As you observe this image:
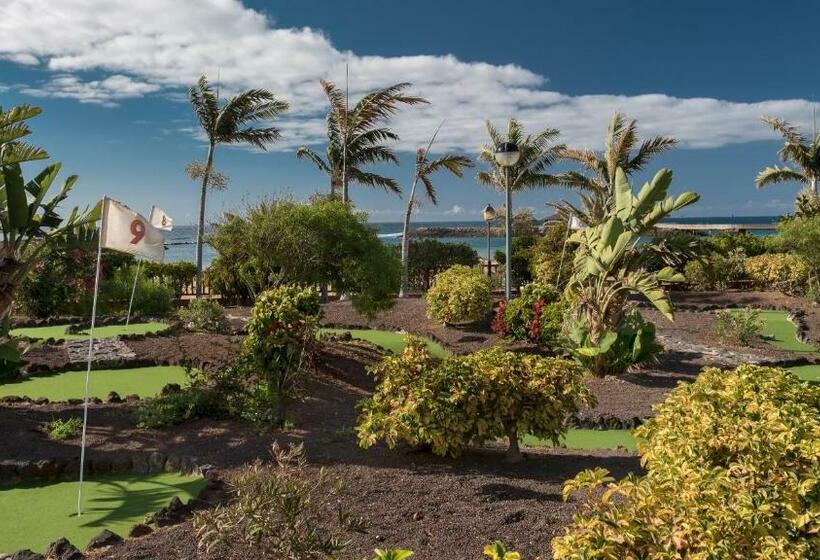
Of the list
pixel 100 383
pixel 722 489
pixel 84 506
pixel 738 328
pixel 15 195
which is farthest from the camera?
pixel 738 328

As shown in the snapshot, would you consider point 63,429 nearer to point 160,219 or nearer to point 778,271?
point 160,219

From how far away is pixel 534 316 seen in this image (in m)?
13.4

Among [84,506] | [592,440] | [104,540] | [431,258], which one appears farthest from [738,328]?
[104,540]

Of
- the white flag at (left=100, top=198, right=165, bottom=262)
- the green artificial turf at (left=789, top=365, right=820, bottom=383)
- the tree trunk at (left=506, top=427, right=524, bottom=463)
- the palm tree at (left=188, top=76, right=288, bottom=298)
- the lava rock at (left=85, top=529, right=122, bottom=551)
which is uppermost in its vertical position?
the palm tree at (left=188, top=76, right=288, bottom=298)

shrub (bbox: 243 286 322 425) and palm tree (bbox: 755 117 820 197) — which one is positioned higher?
palm tree (bbox: 755 117 820 197)

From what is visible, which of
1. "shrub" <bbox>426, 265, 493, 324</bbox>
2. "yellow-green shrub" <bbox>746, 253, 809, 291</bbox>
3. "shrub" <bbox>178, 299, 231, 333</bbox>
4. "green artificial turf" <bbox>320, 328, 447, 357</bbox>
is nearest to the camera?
"green artificial turf" <bbox>320, 328, 447, 357</bbox>

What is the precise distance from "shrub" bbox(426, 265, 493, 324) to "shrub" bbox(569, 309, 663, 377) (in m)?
4.73

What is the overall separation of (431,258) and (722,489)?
21503 mm

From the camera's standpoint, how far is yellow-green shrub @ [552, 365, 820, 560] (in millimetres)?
2822

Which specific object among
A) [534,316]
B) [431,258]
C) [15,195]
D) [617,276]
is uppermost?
[431,258]

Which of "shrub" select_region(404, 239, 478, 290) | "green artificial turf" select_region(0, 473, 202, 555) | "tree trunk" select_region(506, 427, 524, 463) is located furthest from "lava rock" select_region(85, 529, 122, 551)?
"shrub" select_region(404, 239, 478, 290)

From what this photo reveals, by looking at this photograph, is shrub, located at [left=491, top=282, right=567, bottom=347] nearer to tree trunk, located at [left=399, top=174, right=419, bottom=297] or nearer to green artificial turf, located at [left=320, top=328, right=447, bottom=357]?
green artificial turf, located at [left=320, top=328, right=447, bottom=357]

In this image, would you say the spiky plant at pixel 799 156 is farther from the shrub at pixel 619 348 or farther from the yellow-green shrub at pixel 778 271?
the shrub at pixel 619 348

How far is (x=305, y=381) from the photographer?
9.48 m
